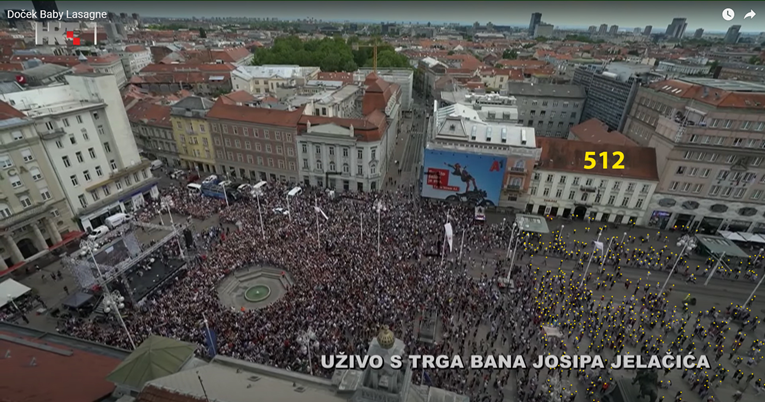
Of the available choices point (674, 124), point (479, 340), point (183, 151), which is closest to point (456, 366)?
point (479, 340)

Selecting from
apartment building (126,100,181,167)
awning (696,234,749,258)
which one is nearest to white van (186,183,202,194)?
apartment building (126,100,181,167)

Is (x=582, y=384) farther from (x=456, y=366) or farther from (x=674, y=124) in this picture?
(x=674, y=124)

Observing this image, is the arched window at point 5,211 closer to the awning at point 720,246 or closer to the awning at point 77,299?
the awning at point 77,299

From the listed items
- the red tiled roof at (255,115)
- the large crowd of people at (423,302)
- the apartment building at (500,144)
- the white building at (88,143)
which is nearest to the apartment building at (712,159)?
the large crowd of people at (423,302)

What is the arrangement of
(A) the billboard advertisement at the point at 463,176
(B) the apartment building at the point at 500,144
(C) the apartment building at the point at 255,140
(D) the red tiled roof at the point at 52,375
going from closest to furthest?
(D) the red tiled roof at the point at 52,375 < (B) the apartment building at the point at 500,144 < (A) the billboard advertisement at the point at 463,176 < (C) the apartment building at the point at 255,140

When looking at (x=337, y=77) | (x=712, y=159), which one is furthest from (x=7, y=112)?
(x=712, y=159)
